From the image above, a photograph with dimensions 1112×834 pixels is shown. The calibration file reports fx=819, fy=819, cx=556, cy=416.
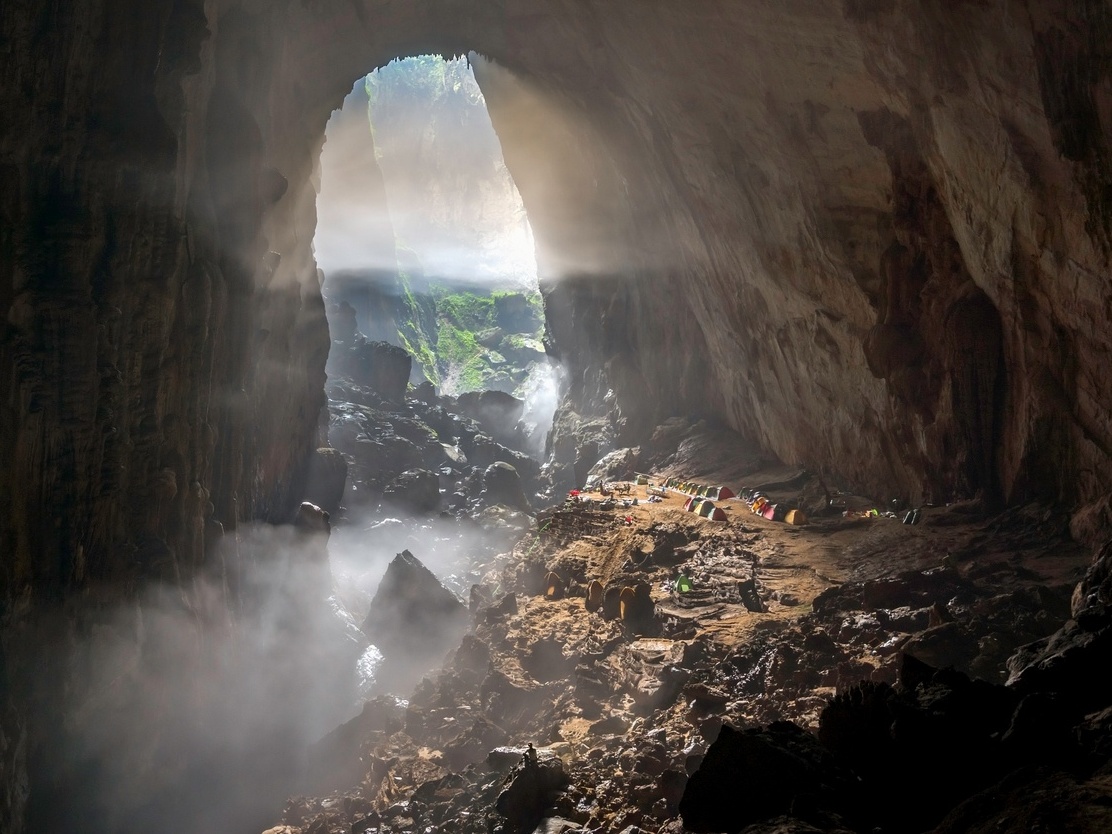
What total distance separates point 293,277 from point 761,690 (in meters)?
21.5

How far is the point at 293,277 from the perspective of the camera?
26.6 meters

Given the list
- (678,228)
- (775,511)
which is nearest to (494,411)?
(678,228)

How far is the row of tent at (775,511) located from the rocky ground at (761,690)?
41 centimetres

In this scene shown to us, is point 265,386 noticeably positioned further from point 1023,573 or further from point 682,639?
point 1023,573

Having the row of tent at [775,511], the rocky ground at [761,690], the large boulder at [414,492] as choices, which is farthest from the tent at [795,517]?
the large boulder at [414,492]

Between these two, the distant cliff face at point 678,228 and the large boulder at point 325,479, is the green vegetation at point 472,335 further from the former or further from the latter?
the distant cliff face at point 678,228

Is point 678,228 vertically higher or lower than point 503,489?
higher

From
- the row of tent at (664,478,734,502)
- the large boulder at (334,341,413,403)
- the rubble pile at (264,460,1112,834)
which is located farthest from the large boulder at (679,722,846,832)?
the large boulder at (334,341,413,403)

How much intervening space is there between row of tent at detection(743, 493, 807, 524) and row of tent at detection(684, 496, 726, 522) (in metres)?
0.96

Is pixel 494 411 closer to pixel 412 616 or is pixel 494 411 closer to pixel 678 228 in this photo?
pixel 412 616

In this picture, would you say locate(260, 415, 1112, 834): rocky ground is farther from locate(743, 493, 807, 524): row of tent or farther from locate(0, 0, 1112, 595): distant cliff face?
locate(0, 0, 1112, 595): distant cliff face

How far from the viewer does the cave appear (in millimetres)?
10117

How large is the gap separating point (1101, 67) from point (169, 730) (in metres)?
Result: 16.4

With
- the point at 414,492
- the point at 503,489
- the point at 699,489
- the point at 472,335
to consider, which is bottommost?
→ the point at 414,492
